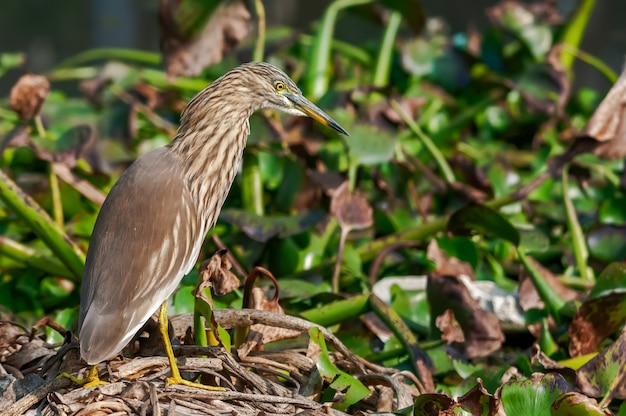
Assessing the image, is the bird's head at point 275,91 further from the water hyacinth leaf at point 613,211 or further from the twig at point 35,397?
the water hyacinth leaf at point 613,211

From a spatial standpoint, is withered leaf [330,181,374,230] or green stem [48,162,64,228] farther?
green stem [48,162,64,228]

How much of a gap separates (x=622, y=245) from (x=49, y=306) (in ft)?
5.60

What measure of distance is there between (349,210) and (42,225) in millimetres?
868

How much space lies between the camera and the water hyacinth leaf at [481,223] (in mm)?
3018

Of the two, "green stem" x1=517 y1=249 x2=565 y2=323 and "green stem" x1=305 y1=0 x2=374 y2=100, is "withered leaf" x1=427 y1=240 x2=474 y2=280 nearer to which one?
"green stem" x1=517 y1=249 x2=565 y2=323

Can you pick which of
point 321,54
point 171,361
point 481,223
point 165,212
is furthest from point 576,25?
point 171,361

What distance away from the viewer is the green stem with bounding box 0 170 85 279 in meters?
3.03

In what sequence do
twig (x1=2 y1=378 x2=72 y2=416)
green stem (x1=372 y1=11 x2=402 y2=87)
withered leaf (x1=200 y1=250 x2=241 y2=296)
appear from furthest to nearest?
1. green stem (x1=372 y1=11 x2=402 y2=87)
2. withered leaf (x1=200 y1=250 x2=241 y2=296)
3. twig (x1=2 y1=378 x2=72 y2=416)

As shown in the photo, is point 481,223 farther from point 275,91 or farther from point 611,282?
point 275,91

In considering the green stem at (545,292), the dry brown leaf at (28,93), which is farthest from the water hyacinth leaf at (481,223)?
the dry brown leaf at (28,93)

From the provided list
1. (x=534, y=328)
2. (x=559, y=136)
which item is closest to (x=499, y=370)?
(x=534, y=328)

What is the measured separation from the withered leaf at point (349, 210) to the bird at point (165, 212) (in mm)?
352

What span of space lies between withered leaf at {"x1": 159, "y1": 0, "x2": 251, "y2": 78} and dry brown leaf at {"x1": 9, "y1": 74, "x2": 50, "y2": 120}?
48 cm

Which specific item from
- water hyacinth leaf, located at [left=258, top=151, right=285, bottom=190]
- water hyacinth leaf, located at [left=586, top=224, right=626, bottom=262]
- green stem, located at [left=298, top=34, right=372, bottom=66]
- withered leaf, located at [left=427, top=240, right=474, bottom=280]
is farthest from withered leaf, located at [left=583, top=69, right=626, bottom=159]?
green stem, located at [left=298, top=34, right=372, bottom=66]
